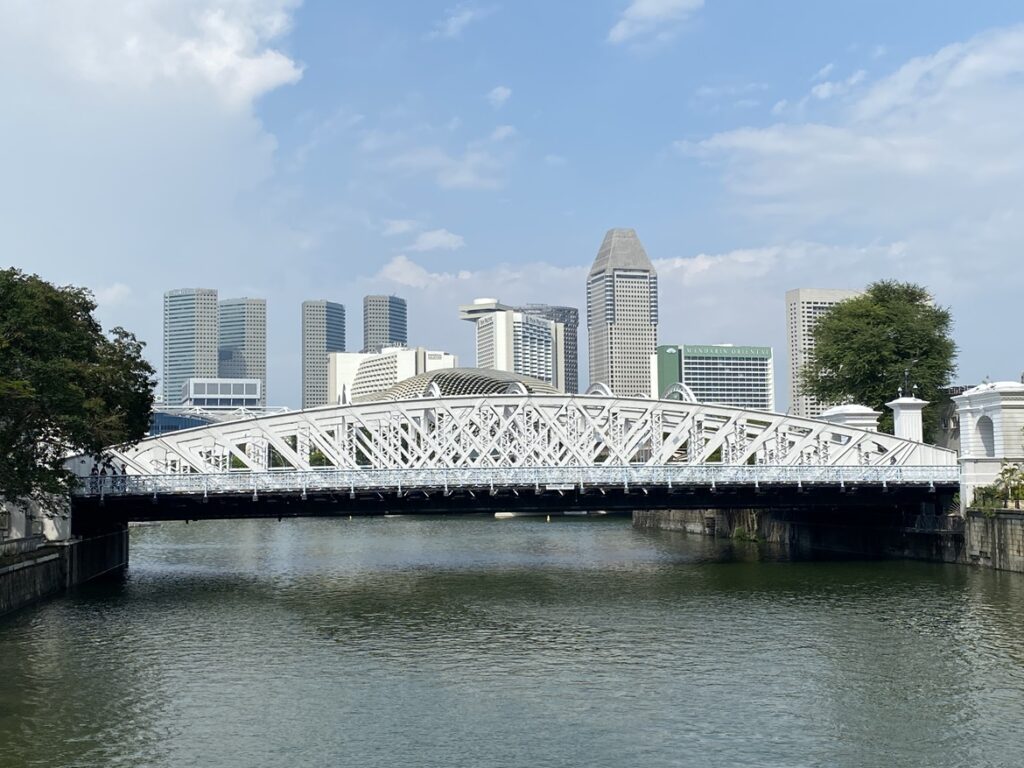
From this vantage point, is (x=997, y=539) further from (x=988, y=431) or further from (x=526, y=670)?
(x=526, y=670)

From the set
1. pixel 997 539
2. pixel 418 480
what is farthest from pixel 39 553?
pixel 997 539

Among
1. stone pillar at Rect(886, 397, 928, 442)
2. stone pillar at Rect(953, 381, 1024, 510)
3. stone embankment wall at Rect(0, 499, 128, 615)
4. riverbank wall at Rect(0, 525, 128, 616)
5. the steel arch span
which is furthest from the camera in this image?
stone pillar at Rect(886, 397, 928, 442)

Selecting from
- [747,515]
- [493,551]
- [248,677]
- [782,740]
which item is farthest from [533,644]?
[747,515]

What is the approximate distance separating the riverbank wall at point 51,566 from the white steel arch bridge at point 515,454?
13.9 feet

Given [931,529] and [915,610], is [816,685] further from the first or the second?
[931,529]

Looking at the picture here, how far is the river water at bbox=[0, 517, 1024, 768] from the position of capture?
109 ft

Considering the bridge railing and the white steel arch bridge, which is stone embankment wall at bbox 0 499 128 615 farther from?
the white steel arch bridge

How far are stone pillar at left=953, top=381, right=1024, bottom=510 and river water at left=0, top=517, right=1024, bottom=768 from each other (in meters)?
7.46

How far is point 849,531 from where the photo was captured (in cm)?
8650

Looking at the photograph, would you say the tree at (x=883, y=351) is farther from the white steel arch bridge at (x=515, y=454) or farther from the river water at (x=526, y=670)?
the river water at (x=526, y=670)

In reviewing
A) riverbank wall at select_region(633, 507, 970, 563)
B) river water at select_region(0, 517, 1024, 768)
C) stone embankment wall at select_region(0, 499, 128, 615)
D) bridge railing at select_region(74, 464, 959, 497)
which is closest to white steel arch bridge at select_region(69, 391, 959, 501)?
bridge railing at select_region(74, 464, 959, 497)

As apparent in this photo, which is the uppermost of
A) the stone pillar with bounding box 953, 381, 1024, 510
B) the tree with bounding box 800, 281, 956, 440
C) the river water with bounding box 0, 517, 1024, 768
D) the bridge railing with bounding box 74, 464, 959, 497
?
the tree with bounding box 800, 281, 956, 440

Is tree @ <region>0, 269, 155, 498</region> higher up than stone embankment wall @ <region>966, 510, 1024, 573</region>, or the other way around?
tree @ <region>0, 269, 155, 498</region>

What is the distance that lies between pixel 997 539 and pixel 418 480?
33.5 meters
